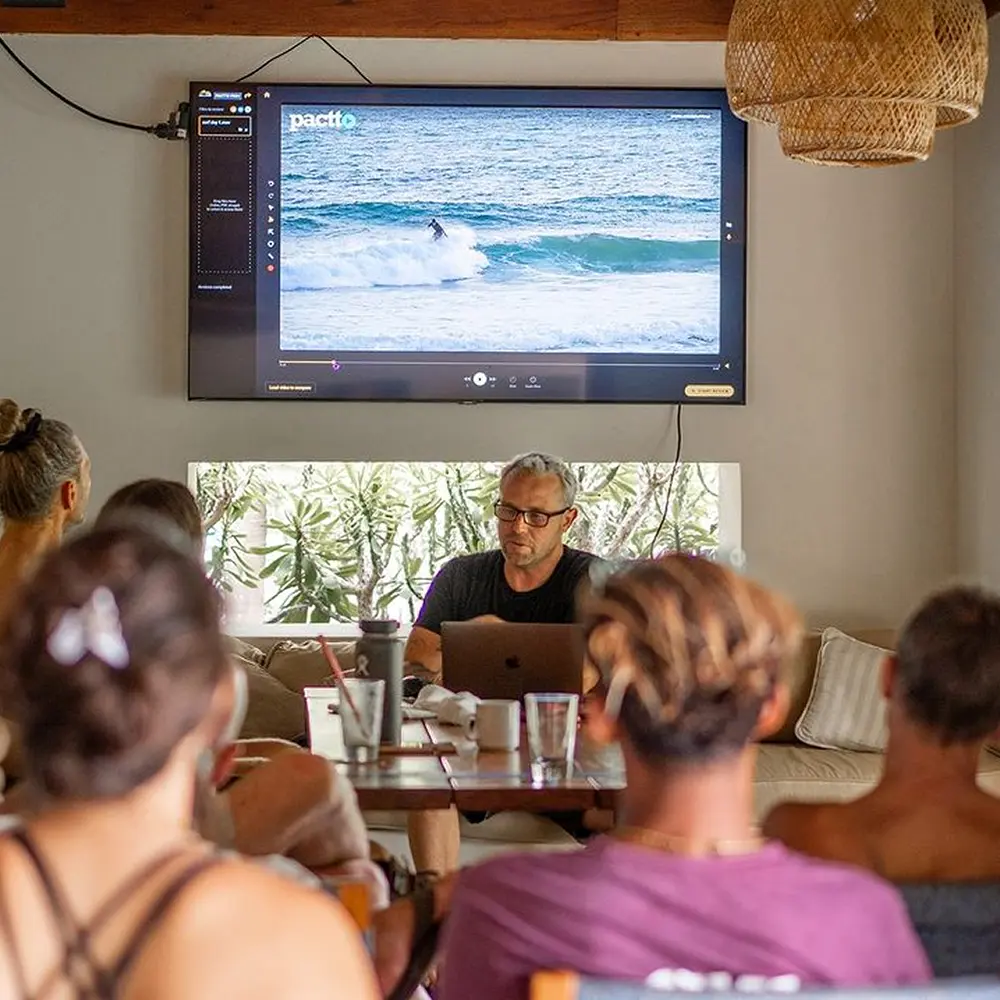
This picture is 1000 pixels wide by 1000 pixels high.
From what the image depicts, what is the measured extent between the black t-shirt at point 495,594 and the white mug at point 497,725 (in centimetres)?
143

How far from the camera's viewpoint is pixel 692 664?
4.94ft

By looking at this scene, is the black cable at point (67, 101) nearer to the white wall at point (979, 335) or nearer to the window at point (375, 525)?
the window at point (375, 525)

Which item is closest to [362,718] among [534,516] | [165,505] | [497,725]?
[497,725]

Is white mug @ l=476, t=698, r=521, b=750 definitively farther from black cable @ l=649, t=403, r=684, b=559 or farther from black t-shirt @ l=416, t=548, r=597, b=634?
black cable @ l=649, t=403, r=684, b=559

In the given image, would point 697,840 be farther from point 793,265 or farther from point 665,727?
point 793,265

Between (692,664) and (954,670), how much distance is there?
0.54 m

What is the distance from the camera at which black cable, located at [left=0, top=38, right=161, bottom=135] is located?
5156 millimetres

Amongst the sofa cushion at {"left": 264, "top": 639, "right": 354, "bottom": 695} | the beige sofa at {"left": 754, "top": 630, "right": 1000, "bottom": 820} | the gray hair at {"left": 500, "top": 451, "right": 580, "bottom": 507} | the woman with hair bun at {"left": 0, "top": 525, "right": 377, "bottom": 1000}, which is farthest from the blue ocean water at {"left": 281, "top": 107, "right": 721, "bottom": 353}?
the woman with hair bun at {"left": 0, "top": 525, "right": 377, "bottom": 1000}

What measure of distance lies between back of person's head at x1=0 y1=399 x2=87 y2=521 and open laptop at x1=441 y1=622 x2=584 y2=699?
88cm

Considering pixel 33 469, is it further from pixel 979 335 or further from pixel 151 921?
pixel 979 335

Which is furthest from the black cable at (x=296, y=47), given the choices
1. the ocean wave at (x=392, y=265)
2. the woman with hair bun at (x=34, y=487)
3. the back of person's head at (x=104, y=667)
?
the back of person's head at (x=104, y=667)

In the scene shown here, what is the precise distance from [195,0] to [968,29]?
7.96ft

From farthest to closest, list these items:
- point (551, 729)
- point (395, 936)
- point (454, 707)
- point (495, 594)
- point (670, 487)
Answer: point (670, 487), point (495, 594), point (454, 707), point (551, 729), point (395, 936)

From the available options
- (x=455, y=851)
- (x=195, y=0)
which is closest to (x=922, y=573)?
(x=455, y=851)
